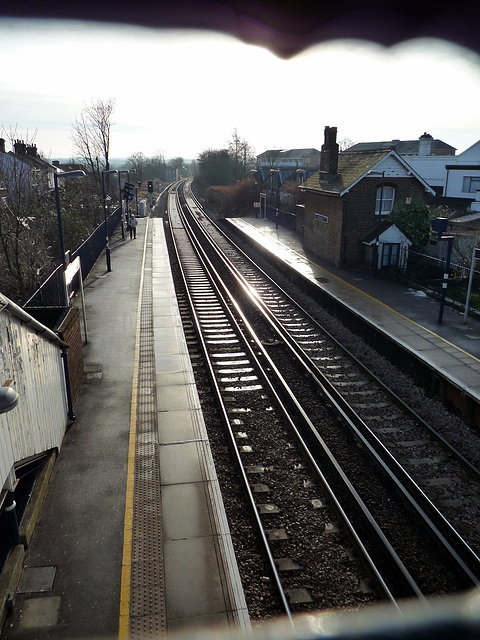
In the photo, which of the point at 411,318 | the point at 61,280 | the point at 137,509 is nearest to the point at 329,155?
the point at 411,318

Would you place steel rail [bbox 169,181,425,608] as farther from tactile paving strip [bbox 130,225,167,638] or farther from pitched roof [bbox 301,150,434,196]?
pitched roof [bbox 301,150,434,196]

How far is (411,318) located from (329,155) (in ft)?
43.3

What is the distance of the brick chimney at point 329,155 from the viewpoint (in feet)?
85.1

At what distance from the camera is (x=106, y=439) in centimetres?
879

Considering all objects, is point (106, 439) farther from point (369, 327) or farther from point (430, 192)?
point (430, 192)

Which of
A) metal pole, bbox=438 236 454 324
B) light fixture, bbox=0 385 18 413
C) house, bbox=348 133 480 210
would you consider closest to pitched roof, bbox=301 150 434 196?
house, bbox=348 133 480 210

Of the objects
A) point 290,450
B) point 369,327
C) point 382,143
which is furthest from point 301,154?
point 290,450

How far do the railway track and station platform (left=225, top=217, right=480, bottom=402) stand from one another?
1.84 m

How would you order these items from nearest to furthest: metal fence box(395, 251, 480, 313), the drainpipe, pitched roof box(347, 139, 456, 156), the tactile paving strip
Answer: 1. the tactile paving strip
2. the drainpipe
3. metal fence box(395, 251, 480, 313)
4. pitched roof box(347, 139, 456, 156)

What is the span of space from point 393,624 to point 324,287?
61.7ft

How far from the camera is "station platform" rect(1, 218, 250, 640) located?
525 cm

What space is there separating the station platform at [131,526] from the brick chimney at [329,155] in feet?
57.6

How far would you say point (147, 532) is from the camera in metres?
6.57

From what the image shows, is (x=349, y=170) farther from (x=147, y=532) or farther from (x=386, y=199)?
(x=147, y=532)
